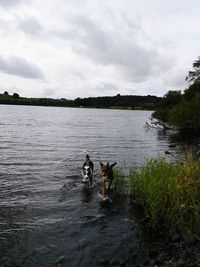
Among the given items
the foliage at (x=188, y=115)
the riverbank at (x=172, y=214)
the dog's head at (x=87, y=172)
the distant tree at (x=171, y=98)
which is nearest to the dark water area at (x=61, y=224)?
the riverbank at (x=172, y=214)

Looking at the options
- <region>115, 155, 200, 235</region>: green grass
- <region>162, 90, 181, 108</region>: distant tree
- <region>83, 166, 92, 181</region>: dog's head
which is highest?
<region>162, 90, 181, 108</region>: distant tree

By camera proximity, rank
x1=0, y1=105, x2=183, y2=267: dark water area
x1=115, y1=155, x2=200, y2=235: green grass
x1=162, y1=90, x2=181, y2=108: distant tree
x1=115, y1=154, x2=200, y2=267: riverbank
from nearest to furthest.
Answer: x1=115, y1=154, x2=200, y2=267: riverbank < x1=0, y1=105, x2=183, y2=267: dark water area < x1=115, y1=155, x2=200, y2=235: green grass < x1=162, y1=90, x2=181, y2=108: distant tree

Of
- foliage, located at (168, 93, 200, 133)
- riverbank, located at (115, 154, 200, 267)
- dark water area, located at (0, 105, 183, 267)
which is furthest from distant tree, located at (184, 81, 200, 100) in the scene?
riverbank, located at (115, 154, 200, 267)

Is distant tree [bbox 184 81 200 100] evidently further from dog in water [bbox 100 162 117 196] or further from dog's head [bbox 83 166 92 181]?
dog in water [bbox 100 162 117 196]

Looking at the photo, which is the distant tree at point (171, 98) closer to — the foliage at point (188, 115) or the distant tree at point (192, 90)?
the distant tree at point (192, 90)

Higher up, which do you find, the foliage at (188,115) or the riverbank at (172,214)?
the foliage at (188,115)

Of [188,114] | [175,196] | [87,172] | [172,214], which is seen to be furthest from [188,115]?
[172,214]

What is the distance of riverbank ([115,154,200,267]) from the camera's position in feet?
32.6

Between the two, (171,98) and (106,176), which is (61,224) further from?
(171,98)

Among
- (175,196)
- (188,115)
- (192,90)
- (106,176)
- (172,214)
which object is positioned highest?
(192,90)

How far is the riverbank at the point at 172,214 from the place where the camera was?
9945 millimetres

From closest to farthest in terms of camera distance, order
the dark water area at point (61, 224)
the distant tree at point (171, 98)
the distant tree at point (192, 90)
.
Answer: the dark water area at point (61, 224)
the distant tree at point (192, 90)
the distant tree at point (171, 98)

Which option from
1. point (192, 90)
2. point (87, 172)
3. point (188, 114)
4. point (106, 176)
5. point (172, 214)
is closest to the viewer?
point (172, 214)

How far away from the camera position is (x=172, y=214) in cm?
1141
